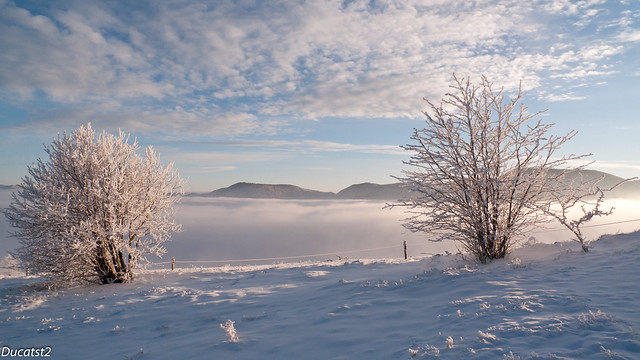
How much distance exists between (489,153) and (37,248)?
15.7 meters

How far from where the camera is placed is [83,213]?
12664 millimetres

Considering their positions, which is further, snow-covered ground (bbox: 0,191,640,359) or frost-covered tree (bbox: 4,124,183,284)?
frost-covered tree (bbox: 4,124,183,284)

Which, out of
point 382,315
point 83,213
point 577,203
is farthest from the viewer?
point 83,213

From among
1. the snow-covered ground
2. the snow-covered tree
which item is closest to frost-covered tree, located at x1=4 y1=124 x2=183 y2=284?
the snow-covered ground

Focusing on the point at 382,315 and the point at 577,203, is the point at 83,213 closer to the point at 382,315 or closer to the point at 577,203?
the point at 382,315

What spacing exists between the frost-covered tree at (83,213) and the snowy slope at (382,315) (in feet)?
5.55

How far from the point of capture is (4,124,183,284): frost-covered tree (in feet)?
40.1

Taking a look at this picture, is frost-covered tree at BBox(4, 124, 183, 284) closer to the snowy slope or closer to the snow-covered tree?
the snowy slope

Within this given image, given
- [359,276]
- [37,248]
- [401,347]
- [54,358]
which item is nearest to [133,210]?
[37,248]

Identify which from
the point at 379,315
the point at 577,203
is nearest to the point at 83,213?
the point at 379,315

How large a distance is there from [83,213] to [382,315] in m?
11.6

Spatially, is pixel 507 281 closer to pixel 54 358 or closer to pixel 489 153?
pixel 489 153

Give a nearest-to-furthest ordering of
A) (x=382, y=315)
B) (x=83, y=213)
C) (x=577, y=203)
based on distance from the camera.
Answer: (x=382, y=315)
(x=577, y=203)
(x=83, y=213)

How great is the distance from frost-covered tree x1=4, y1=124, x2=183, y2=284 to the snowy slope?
1.69 metres
